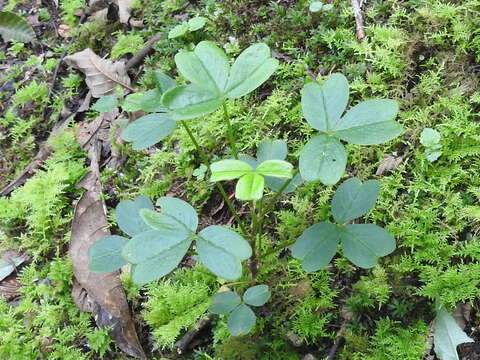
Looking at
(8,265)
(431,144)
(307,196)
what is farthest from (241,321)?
(8,265)

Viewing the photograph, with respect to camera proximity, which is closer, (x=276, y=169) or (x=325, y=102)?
(x=276, y=169)

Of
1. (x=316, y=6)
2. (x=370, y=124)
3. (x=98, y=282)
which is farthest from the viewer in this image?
(x=316, y=6)

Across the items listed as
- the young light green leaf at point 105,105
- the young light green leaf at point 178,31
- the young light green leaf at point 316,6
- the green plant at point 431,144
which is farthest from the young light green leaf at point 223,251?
the young light green leaf at point 178,31

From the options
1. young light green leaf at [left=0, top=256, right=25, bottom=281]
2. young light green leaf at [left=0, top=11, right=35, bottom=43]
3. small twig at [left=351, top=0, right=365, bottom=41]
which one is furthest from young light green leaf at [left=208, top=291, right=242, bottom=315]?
young light green leaf at [left=0, top=11, right=35, bottom=43]

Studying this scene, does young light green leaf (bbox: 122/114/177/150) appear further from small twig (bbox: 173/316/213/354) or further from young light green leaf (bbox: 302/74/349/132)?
small twig (bbox: 173/316/213/354)

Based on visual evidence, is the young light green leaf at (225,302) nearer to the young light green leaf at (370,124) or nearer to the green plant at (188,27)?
the young light green leaf at (370,124)

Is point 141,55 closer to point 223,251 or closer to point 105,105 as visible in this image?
point 105,105
